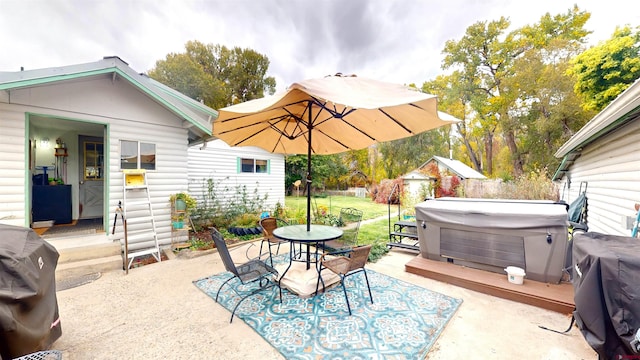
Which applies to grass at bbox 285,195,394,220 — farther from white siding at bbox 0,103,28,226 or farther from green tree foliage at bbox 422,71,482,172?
green tree foliage at bbox 422,71,482,172

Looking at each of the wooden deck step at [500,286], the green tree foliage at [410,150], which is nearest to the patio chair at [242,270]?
the wooden deck step at [500,286]

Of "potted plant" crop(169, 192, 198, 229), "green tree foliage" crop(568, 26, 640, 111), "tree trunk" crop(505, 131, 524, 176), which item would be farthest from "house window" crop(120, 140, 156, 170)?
"tree trunk" crop(505, 131, 524, 176)

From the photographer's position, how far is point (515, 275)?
336 cm

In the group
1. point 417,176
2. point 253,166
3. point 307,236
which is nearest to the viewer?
point 307,236

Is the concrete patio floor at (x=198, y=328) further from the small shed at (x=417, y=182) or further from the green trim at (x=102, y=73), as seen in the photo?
the small shed at (x=417, y=182)

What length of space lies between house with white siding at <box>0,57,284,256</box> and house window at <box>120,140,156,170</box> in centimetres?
2

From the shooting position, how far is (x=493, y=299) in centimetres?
323

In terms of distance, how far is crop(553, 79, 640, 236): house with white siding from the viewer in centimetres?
285

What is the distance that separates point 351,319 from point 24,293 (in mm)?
2718

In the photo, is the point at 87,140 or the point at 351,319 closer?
the point at 351,319

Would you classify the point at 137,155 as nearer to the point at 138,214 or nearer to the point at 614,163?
the point at 138,214

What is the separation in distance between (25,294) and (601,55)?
1665 centimetres

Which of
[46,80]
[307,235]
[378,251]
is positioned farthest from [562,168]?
[46,80]

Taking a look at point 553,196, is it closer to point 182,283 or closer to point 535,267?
point 535,267
